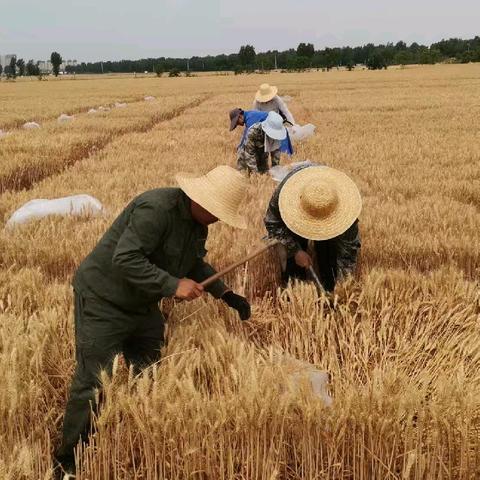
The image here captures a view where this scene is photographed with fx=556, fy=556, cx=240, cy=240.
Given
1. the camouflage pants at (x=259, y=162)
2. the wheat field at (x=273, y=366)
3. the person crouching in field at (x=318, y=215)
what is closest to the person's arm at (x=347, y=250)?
the person crouching in field at (x=318, y=215)

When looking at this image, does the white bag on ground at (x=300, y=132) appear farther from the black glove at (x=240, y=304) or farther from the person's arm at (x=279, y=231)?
the black glove at (x=240, y=304)

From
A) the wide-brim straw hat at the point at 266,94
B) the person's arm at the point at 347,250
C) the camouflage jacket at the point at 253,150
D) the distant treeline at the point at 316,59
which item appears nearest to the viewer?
the person's arm at the point at 347,250

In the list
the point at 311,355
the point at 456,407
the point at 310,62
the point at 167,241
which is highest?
the point at 310,62

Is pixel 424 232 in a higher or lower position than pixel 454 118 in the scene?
lower

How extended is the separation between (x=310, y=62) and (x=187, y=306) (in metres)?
110

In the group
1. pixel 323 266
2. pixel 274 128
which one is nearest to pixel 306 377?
pixel 323 266

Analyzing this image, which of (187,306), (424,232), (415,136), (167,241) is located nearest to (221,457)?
(167,241)

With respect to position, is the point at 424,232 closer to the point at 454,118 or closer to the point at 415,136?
the point at 415,136

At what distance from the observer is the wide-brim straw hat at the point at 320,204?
3.29m

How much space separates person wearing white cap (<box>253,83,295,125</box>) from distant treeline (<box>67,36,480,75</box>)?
3526 inches

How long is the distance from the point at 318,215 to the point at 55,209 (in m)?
3.00

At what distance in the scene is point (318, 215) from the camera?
3354mm

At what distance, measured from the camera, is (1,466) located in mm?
1534

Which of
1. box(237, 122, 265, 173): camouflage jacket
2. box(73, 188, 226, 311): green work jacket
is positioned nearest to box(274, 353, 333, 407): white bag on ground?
box(73, 188, 226, 311): green work jacket
